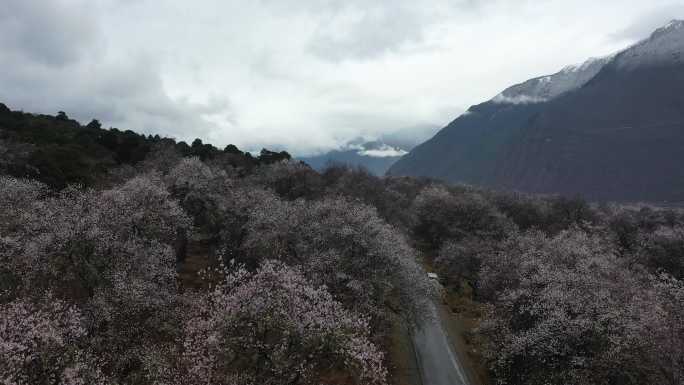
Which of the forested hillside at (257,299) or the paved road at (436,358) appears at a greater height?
the forested hillside at (257,299)

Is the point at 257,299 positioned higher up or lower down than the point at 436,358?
higher up

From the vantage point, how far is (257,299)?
2058 cm

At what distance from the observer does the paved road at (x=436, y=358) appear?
37688mm

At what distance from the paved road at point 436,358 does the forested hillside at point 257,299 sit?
2.90 metres

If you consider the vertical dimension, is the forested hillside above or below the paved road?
above

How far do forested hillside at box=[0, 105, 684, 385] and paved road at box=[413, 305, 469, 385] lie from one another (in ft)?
9.52

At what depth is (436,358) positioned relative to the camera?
4169 cm

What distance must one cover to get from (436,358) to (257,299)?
89.8ft

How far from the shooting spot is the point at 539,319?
3195 cm

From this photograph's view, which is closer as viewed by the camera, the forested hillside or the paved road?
the forested hillside

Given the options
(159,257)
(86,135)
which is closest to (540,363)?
(159,257)

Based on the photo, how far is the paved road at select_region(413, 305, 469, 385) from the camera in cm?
3769

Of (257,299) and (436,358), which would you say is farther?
(436,358)

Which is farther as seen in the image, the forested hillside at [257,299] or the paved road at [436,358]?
the paved road at [436,358]
